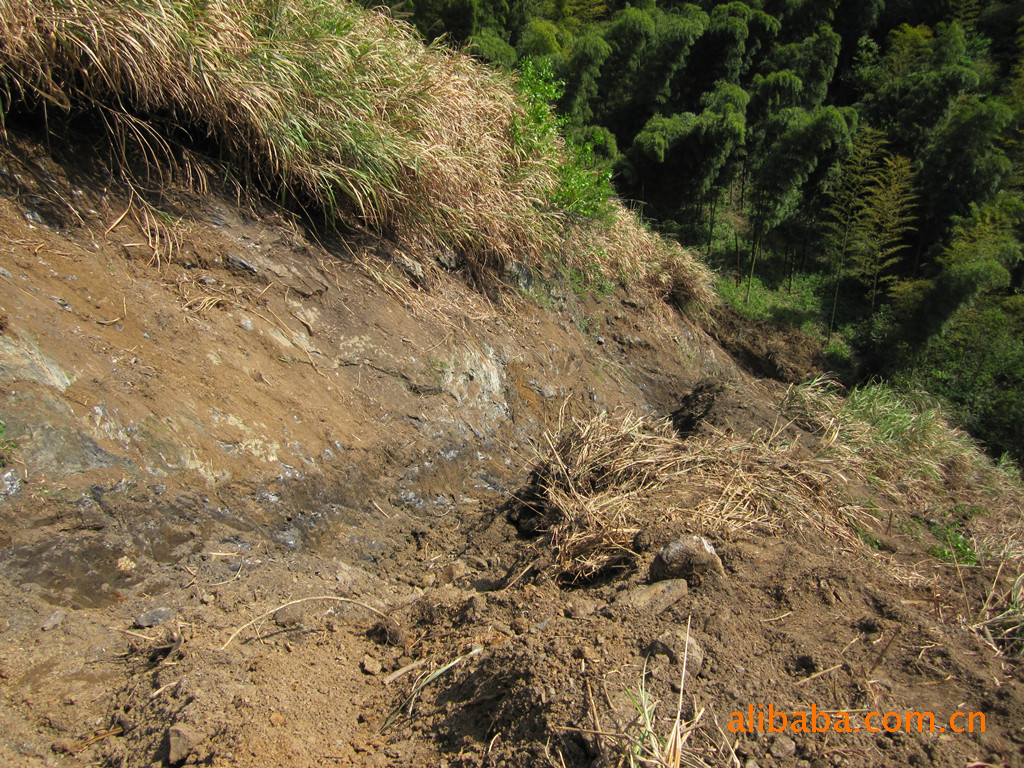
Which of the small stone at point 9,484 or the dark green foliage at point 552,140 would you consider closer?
the small stone at point 9,484

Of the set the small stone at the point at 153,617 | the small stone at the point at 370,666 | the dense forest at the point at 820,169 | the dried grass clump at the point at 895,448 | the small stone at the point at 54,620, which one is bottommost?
the small stone at the point at 153,617

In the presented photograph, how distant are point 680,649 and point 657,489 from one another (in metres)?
1.31

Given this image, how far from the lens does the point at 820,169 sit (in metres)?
9.78

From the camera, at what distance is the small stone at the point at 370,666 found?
2.05 metres

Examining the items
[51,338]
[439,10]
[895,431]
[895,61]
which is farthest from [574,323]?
[895,61]

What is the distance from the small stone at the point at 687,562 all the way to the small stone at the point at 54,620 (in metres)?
1.93

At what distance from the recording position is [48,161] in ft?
9.54

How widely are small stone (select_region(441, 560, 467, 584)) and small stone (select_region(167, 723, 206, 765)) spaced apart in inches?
50.3

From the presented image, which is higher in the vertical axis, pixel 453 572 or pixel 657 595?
pixel 657 595

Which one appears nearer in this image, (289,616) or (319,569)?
(289,616)

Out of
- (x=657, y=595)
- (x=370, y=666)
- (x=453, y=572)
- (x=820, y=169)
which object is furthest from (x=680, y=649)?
(x=820, y=169)

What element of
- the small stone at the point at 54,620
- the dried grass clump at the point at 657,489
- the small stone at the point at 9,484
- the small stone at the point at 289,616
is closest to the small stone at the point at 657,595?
the dried grass clump at the point at 657,489

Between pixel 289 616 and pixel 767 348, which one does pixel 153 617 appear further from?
pixel 767 348

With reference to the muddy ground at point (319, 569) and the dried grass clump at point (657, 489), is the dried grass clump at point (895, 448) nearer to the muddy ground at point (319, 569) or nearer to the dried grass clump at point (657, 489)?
the muddy ground at point (319, 569)
